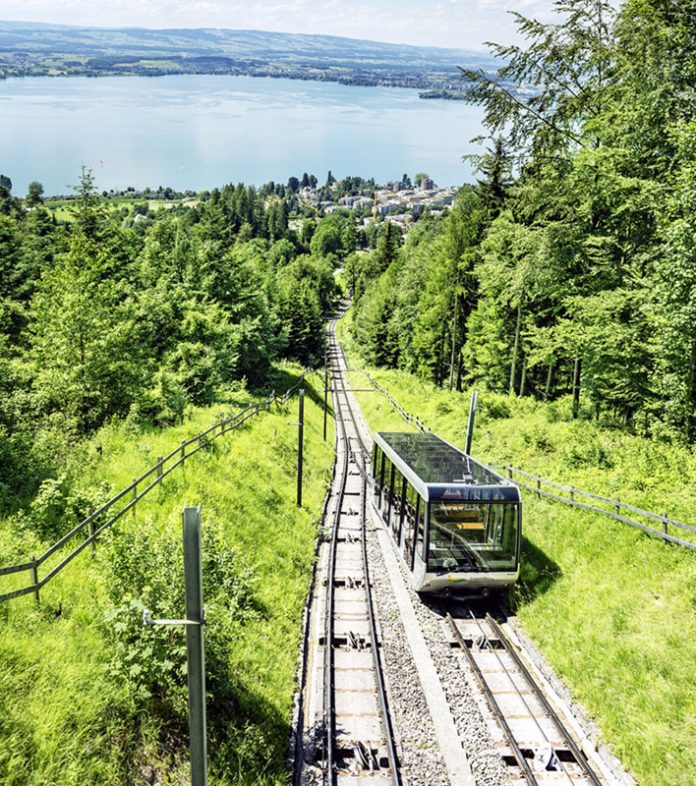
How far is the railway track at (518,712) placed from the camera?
8750 mm

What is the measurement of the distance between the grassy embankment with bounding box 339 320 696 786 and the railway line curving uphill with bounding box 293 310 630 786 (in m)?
0.71

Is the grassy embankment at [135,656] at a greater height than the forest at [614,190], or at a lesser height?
lesser

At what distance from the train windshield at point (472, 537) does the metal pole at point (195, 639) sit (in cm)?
872

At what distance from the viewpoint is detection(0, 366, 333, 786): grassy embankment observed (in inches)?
244

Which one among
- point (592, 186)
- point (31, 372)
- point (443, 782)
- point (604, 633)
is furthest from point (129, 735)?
point (592, 186)

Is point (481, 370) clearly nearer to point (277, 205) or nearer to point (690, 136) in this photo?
point (690, 136)

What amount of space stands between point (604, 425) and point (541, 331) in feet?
15.8

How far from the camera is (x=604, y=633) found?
10844 millimetres

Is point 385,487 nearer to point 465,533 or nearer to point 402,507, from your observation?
point 402,507

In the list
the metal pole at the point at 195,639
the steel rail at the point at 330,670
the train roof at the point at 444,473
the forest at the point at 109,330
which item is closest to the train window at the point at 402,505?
the train roof at the point at 444,473

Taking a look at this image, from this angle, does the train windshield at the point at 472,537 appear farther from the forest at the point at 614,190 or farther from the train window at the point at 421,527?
the forest at the point at 614,190

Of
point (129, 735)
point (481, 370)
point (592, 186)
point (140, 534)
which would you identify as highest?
point (592, 186)

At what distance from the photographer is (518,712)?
1009 centimetres

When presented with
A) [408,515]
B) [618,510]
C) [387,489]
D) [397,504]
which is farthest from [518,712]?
[387,489]
